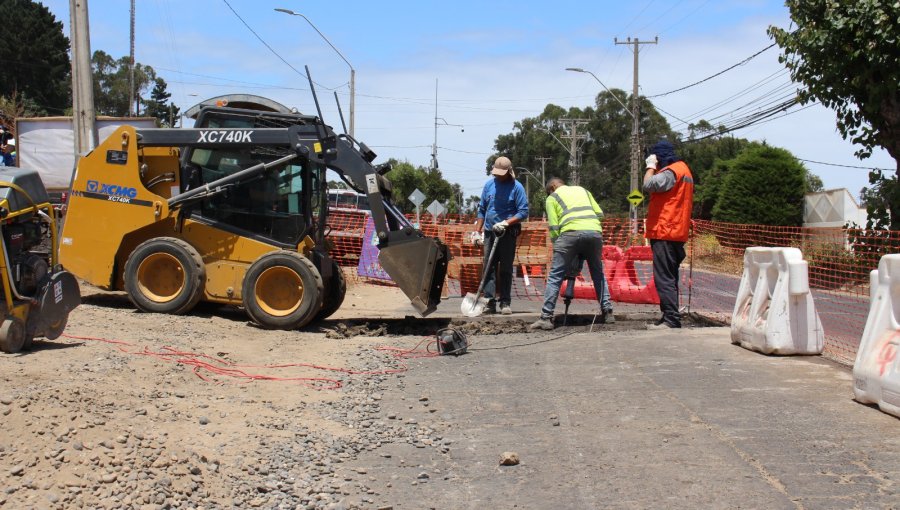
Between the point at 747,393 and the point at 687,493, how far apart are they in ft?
6.81

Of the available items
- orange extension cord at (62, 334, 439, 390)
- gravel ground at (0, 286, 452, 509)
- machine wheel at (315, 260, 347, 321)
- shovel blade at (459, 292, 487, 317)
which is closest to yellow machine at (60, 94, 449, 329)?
machine wheel at (315, 260, 347, 321)

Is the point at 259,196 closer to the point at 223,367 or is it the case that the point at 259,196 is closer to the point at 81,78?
the point at 223,367

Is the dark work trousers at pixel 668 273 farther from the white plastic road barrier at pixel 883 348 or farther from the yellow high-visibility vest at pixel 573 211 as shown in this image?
the white plastic road barrier at pixel 883 348

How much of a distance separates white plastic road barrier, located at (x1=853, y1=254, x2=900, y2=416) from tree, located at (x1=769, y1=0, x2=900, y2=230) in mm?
9949

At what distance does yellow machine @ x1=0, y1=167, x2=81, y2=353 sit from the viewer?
6.37 meters

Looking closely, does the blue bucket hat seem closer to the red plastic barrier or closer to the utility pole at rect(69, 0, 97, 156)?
the red plastic barrier

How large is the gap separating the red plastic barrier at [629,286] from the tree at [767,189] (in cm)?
2348

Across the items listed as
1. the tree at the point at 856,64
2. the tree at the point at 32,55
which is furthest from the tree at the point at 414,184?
the tree at the point at 856,64

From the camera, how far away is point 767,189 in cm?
3522

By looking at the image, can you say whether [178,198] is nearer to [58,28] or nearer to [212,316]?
[212,316]

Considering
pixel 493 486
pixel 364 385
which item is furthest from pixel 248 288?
pixel 493 486

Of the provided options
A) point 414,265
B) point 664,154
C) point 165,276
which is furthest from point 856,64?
point 165,276

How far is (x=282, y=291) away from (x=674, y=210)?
454cm

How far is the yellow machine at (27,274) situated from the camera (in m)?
6.37
